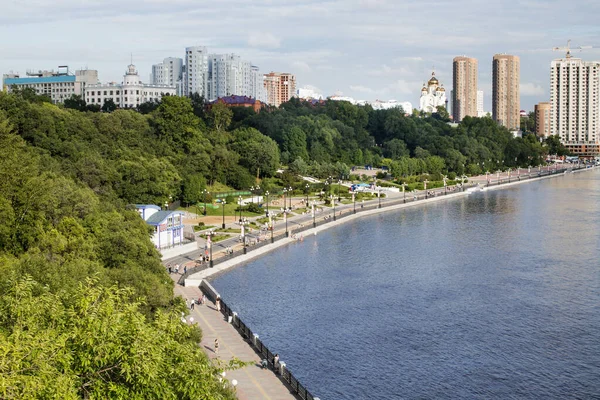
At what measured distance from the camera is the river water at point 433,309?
1475 inches

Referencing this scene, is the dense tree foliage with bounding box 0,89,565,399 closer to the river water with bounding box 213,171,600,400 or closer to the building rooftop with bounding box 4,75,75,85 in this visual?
the river water with bounding box 213,171,600,400

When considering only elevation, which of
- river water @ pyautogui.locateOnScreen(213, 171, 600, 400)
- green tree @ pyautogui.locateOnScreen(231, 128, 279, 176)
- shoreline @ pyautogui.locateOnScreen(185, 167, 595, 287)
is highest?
green tree @ pyautogui.locateOnScreen(231, 128, 279, 176)

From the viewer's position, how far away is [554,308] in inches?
1965

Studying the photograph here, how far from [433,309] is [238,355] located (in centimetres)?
1667

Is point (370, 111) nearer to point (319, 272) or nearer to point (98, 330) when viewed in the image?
point (319, 272)

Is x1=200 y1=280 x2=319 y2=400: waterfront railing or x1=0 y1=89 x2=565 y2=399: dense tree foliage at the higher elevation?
x1=0 y1=89 x2=565 y2=399: dense tree foliage

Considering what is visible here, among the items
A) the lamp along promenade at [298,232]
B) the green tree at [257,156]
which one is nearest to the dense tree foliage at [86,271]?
the lamp along promenade at [298,232]

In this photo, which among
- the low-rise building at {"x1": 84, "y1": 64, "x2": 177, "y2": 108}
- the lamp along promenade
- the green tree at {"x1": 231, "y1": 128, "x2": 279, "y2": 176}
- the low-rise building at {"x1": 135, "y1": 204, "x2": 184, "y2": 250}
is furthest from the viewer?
the low-rise building at {"x1": 84, "y1": 64, "x2": 177, "y2": 108}

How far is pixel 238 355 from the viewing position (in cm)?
3688

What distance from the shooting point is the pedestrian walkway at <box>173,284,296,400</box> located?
32281 mm

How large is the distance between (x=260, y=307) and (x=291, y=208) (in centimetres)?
4390

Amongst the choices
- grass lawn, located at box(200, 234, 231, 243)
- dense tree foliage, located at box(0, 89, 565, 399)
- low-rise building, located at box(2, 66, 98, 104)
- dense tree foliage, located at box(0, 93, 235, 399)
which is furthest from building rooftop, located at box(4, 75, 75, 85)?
grass lawn, located at box(200, 234, 231, 243)

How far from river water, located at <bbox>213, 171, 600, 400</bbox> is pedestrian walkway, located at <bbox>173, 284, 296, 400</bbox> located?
2251 mm

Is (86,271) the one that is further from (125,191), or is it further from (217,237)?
(125,191)
